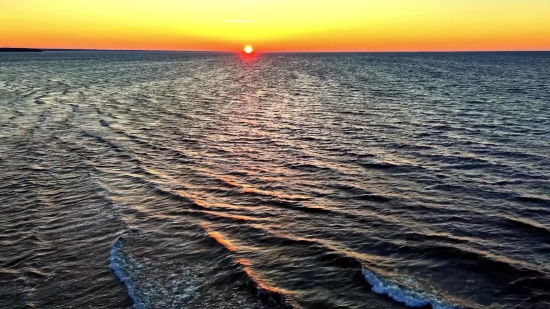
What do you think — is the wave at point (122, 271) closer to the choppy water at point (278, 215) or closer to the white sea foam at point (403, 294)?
the choppy water at point (278, 215)

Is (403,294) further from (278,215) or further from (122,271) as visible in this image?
(122,271)

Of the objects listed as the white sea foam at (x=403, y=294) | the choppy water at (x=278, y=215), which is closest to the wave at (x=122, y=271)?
the choppy water at (x=278, y=215)

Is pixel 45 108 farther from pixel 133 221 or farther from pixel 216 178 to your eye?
pixel 133 221

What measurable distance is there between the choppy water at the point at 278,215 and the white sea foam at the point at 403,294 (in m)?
0.06

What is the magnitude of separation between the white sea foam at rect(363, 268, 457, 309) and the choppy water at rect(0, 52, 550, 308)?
0.19ft

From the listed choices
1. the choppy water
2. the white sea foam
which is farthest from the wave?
the white sea foam

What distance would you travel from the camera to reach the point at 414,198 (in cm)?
2256

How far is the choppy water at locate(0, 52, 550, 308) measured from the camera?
47.9ft

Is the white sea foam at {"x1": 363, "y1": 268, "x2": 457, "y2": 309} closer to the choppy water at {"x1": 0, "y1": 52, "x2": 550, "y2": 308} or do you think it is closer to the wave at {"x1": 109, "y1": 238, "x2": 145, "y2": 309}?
the choppy water at {"x1": 0, "y1": 52, "x2": 550, "y2": 308}


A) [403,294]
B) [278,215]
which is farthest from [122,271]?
[403,294]

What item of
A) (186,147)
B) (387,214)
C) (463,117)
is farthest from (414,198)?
(463,117)

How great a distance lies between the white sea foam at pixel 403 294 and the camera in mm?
13578

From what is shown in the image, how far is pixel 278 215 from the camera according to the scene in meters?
21.0

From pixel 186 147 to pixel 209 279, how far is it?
20770 millimetres
